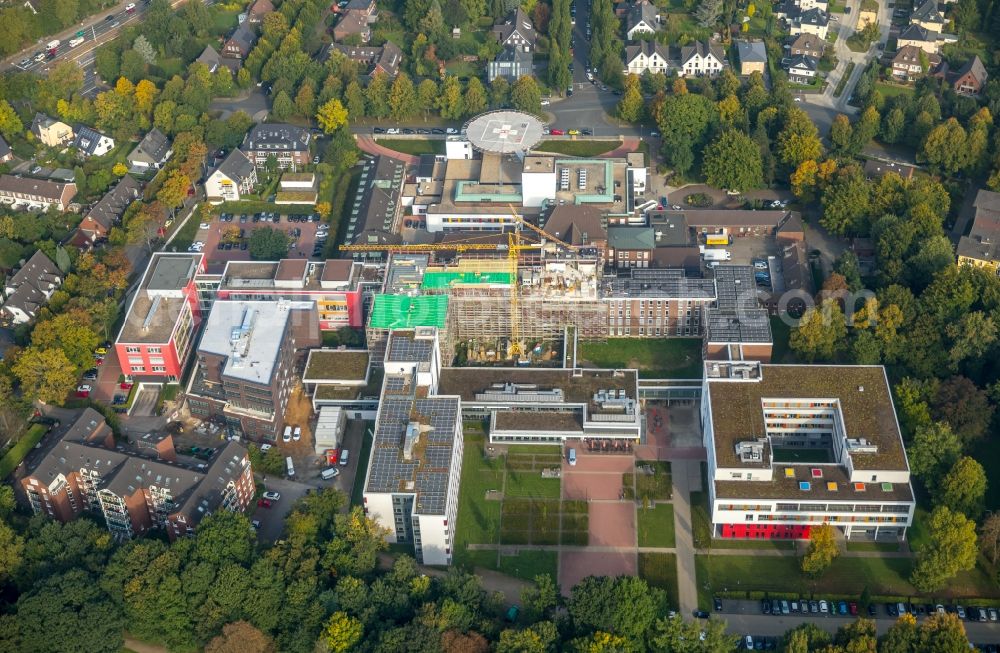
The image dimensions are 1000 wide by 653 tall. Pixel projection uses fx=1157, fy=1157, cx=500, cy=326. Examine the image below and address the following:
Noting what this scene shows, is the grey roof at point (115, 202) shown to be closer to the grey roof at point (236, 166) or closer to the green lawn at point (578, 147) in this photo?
the grey roof at point (236, 166)

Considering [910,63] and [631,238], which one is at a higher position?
[910,63]

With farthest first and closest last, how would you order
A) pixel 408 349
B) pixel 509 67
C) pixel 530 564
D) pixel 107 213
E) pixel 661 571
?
pixel 509 67
pixel 107 213
pixel 408 349
pixel 530 564
pixel 661 571

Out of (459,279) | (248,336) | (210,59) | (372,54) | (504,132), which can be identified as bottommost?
(248,336)

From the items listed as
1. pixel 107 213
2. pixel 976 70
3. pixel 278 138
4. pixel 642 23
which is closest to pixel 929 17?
pixel 976 70

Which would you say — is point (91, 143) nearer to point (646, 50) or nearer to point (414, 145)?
point (414, 145)

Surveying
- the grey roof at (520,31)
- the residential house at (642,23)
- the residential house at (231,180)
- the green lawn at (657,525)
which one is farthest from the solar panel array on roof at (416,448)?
the residential house at (642,23)
